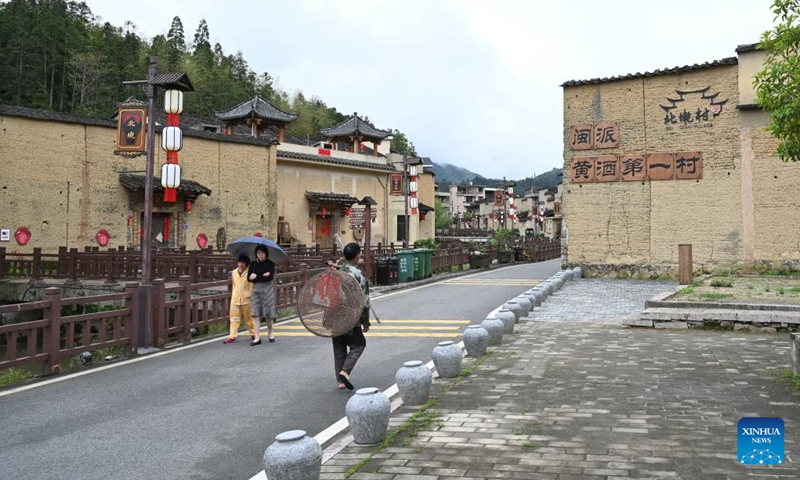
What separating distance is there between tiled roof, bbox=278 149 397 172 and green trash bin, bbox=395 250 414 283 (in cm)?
1614

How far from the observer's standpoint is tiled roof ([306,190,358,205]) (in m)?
37.9

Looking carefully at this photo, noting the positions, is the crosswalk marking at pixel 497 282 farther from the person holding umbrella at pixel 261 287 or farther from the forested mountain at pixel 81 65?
the forested mountain at pixel 81 65

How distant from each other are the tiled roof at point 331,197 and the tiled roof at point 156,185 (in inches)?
374

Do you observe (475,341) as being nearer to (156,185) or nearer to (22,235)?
(22,235)

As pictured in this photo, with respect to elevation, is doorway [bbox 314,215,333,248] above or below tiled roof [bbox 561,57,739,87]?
below

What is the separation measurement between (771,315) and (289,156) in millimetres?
29629

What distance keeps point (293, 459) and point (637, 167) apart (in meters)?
21.1

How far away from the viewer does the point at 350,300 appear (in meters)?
6.75

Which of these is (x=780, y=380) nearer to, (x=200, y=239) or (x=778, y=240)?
(x=778, y=240)

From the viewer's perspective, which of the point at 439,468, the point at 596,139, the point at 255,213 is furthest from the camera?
the point at 255,213

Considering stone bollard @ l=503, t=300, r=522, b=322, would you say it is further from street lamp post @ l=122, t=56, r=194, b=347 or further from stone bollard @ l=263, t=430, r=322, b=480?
stone bollard @ l=263, t=430, r=322, b=480

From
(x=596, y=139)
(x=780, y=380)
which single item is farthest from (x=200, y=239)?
(x=780, y=380)

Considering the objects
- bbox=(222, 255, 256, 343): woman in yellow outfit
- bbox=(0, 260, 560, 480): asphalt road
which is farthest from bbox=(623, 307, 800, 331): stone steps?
bbox=(222, 255, 256, 343): woman in yellow outfit

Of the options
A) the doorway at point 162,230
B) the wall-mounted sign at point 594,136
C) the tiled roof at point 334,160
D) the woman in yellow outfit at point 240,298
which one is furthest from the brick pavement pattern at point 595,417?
the tiled roof at point 334,160
